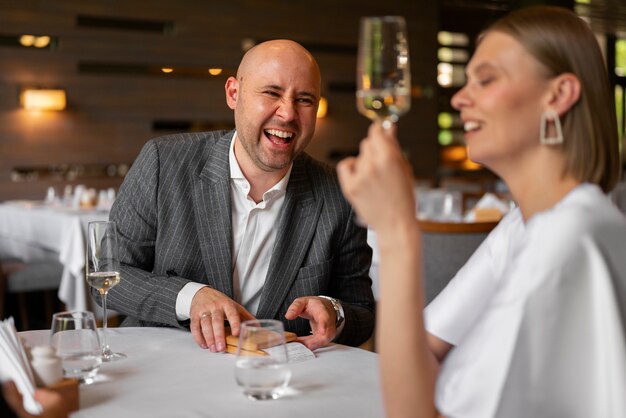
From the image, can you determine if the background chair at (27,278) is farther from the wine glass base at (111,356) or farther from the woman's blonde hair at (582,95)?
the woman's blonde hair at (582,95)

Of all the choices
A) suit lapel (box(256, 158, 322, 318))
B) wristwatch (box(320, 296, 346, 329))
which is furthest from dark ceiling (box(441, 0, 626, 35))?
wristwatch (box(320, 296, 346, 329))

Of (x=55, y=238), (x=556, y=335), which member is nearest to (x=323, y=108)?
(x=55, y=238)

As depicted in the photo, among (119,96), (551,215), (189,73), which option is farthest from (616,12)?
(551,215)

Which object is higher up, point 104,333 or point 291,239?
point 291,239

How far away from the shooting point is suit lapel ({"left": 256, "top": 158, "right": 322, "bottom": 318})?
208cm

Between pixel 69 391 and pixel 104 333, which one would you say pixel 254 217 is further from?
pixel 69 391

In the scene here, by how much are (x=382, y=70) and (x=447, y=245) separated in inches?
105

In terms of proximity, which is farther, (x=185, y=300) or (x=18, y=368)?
(x=185, y=300)

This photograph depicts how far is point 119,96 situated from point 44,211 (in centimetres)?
345

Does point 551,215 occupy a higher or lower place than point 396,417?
higher

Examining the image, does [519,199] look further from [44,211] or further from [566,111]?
[44,211]

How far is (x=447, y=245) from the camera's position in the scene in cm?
369

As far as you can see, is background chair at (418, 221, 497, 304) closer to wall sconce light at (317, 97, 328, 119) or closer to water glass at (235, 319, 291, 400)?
water glass at (235, 319, 291, 400)

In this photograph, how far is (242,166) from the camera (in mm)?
2232
